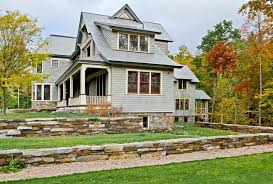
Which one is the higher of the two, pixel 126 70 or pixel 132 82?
pixel 126 70

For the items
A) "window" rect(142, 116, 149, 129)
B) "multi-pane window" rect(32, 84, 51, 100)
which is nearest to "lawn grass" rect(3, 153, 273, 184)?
"window" rect(142, 116, 149, 129)

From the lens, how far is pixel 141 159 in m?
7.46

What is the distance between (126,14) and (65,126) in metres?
11.9

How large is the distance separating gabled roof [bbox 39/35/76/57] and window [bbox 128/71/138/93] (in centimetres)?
1197

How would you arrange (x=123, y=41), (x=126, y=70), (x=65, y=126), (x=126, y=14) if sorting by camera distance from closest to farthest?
1. (x=65, y=126)
2. (x=126, y=70)
3. (x=123, y=41)
4. (x=126, y=14)

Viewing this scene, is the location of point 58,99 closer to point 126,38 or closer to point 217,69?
point 126,38

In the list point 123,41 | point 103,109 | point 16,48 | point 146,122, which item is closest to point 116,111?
point 103,109

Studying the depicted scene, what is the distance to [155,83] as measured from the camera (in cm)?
1803

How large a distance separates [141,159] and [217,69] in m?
31.1

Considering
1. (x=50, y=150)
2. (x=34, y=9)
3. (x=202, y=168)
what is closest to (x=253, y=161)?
(x=202, y=168)

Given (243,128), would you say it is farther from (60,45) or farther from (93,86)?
(60,45)

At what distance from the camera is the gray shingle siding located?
660 inches

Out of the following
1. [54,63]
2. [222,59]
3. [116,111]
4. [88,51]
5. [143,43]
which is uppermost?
[222,59]

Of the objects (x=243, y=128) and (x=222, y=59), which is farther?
(x=222, y=59)
